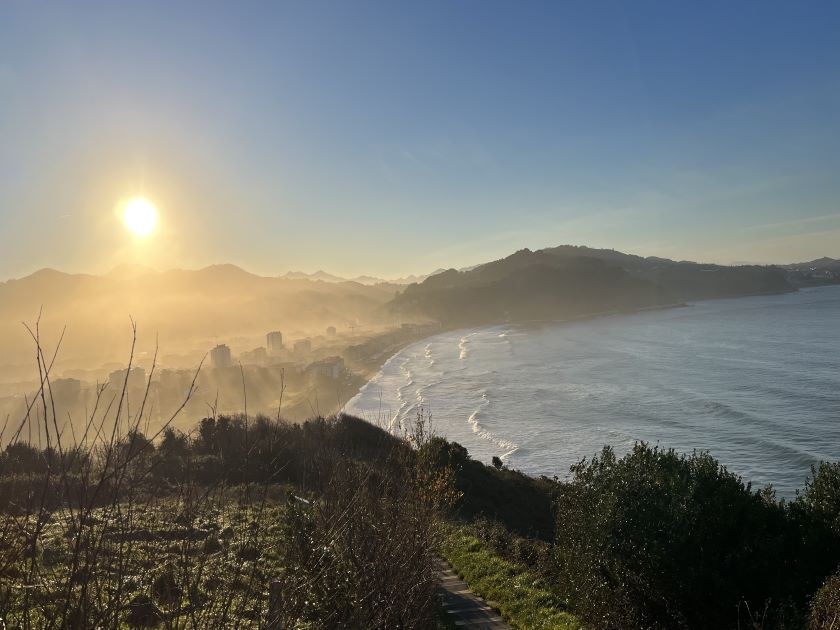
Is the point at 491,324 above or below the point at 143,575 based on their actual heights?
below

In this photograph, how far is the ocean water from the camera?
132ft

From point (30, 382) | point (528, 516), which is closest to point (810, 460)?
point (528, 516)

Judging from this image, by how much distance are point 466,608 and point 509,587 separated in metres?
1.30

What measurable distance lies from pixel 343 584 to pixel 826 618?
681 cm

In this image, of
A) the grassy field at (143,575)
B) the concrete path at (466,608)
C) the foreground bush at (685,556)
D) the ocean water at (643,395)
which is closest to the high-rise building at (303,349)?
the ocean water at (643,395)

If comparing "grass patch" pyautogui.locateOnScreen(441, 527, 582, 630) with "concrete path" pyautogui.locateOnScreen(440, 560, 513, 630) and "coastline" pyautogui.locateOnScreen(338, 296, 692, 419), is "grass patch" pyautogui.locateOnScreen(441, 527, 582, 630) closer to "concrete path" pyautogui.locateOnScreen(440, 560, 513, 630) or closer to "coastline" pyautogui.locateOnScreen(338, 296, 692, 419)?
"concrete path" pyautogui.locateOnScreen(440, 560, 513, 630)

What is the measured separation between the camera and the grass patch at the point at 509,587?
1160 centimetres

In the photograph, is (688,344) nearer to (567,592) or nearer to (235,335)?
(567,592)

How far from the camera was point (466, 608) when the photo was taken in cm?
1258

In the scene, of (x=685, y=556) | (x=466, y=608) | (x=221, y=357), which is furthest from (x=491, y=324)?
(x=685, y=556)

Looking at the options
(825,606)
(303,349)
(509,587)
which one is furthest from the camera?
(303,349)

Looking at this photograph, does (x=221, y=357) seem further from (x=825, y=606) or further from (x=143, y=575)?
(x=825, y=606)

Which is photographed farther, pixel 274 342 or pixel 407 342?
pixel 274 342

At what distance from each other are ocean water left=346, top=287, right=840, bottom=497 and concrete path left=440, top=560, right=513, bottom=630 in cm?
1492
